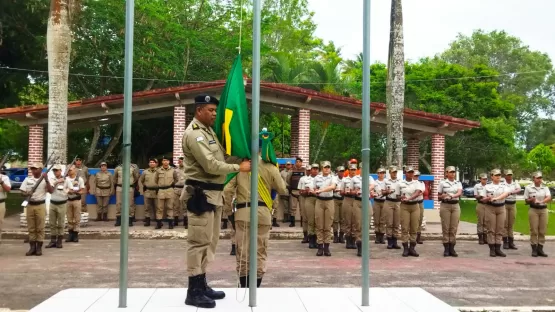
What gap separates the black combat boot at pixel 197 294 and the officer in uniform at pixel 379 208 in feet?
24.7

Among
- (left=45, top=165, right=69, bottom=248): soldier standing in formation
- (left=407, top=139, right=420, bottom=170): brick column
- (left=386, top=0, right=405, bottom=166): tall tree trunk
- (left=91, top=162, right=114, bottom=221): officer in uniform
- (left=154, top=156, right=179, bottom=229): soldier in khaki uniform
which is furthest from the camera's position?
(left=407, top=139, right=420, bottom=170): brick column

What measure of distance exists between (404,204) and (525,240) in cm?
469

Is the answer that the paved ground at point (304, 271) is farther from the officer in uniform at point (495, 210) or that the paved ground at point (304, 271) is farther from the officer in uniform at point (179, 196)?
the officer in uniform at point (179, 196)

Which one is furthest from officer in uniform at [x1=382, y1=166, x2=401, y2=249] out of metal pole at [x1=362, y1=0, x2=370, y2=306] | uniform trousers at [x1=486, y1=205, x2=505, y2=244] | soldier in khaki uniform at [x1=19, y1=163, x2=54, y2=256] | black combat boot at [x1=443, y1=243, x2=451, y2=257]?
soldier in khaki uniform at [x1=19, y1=163, x2=54, y2=256]

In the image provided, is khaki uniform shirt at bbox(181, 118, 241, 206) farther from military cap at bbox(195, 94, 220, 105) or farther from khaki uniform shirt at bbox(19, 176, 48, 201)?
khaki uniform shirt at bbox(19, 176, 48, 201)

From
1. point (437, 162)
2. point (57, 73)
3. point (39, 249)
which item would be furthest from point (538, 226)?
point (57, 73)

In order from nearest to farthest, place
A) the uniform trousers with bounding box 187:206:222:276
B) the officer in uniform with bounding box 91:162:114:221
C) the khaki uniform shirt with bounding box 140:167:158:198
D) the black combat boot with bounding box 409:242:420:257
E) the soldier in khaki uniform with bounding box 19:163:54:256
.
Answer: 1. the uniform trousers with bounding box 187:206:222:276
2. the soldier in khaki uniform with bounding box 19:163:54:256
3. the black combat boot with bounding box 409:242:420:257
4. the khaki uniform shirt with bounding box 140:167:158:198
5. the officer in uniform with bounding box 91:162:114:221

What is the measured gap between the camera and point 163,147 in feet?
81.0

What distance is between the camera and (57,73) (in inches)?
560

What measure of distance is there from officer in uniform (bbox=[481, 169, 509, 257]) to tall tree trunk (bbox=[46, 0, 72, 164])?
33.9 ft

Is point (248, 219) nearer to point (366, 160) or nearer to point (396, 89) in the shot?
point (366, 160)

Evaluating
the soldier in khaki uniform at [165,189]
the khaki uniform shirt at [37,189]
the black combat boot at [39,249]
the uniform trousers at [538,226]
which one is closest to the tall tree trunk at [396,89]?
the uniform trousers at [538,226]

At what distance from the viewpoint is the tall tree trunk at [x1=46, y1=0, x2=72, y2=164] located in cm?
1408

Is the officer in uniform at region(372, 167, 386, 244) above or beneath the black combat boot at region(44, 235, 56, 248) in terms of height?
above
